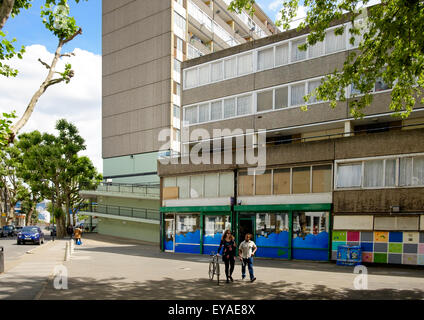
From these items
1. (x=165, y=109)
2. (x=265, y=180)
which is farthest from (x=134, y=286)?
(x=165, y=109)

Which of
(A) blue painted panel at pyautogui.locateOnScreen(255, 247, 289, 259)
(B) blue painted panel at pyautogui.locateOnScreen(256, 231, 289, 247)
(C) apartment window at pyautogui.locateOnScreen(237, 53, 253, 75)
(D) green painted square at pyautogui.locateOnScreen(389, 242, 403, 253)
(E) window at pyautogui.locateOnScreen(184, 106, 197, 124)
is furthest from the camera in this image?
(E) window at pyautogui.locateOnScreen(184, 106, 197, 124)

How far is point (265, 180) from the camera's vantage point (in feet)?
74.8

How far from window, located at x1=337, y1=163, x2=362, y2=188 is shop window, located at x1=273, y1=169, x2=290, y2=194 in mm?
2941

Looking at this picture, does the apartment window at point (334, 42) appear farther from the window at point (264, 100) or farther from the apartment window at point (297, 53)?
the window at point (264, 100)

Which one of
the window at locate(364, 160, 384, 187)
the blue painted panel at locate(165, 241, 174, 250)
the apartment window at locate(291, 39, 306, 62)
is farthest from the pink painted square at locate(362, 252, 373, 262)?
the blue painted panel at locate(165, 241, 174, 250)

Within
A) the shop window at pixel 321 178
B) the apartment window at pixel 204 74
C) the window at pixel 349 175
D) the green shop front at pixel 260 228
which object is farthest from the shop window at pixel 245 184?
the apartment window at pixel 204 74

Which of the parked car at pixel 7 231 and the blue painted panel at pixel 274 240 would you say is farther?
the parked car at pixel 7 231

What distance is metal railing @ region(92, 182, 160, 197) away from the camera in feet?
127

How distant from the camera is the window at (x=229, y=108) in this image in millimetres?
26422

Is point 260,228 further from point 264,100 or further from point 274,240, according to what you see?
point 264,100

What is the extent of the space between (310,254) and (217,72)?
13780 millimetres

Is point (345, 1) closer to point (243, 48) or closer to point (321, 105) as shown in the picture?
point (321, 105)

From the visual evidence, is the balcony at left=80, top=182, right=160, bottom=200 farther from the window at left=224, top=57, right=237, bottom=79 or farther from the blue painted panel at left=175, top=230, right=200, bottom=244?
the window at left=224, top=57, right=237, bottom=79

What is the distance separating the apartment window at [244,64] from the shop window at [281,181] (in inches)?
294
